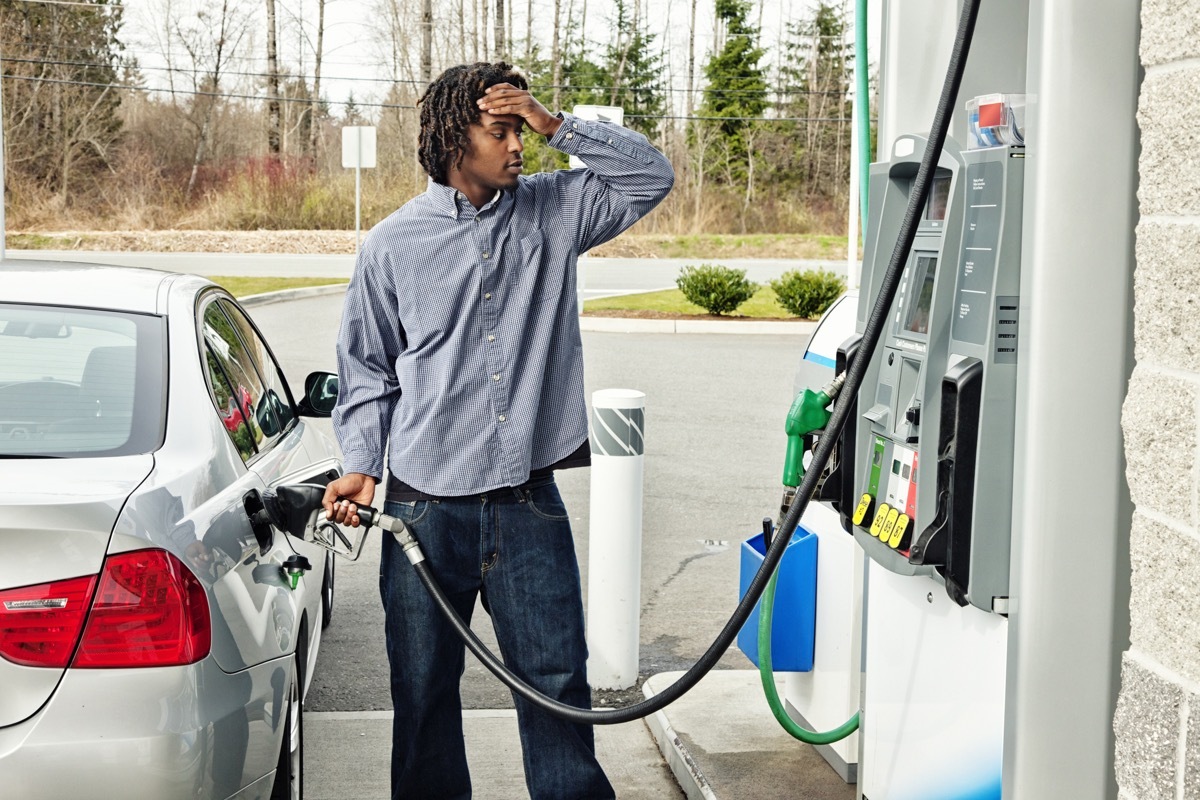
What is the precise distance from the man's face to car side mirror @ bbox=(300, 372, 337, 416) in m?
1.30

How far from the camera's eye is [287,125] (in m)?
41.3

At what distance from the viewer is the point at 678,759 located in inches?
157

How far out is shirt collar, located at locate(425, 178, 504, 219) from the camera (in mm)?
2986

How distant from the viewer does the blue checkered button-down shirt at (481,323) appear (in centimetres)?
295

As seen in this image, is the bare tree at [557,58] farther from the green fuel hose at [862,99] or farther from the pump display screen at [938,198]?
the pump display screen at [938,198]

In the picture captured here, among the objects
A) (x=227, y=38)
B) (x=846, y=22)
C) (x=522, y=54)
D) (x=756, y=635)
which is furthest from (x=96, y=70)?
(x=756, y=635)

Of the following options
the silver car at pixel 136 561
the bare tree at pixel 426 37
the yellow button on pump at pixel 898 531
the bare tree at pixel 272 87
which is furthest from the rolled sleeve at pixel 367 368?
the bare tree at pixel 426 37

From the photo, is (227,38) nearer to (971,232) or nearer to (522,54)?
(522,54)

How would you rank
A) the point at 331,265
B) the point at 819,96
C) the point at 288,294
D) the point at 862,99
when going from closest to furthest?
1. the point at 862,99
2. the point at 288,294
3. the point at 331,265
4. the point at 819,96

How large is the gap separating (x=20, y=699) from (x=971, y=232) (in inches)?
74.7

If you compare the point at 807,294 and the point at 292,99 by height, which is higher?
the point at 292,99

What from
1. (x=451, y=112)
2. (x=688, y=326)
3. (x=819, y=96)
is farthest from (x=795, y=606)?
(x=819, y=96)

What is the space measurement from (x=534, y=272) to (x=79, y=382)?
3.75 feet

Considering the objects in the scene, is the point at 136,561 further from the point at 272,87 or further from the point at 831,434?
the point at 272,87
